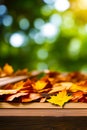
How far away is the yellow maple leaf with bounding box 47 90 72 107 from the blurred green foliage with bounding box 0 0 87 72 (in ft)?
17.4

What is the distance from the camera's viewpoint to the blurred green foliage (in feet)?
24.3

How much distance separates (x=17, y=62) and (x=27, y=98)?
5396 millimetres

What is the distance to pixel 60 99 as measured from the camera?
6.66ft

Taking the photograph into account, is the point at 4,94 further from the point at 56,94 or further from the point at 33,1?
the point at 33,1

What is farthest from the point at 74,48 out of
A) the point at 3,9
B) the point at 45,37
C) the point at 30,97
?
the point at 30,97

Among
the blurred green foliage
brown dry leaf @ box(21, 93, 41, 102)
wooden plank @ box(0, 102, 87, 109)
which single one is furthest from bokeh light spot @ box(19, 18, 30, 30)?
wooden plank @ box(0, 102, 87, 109)

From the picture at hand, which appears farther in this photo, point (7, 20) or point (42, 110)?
point (7, 20)

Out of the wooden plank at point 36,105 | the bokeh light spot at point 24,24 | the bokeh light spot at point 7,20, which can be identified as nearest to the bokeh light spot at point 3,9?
the bokeh light spot at point 7,20

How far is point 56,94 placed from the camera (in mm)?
2176

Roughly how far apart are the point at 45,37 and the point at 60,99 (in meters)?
5.73

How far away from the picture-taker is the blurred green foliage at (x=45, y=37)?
24.3ft

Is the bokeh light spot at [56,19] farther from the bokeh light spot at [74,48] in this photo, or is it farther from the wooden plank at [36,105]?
the wooden plank at [36,105]

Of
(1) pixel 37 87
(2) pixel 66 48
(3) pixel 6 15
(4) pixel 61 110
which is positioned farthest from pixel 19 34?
(4) pixel 61 110
